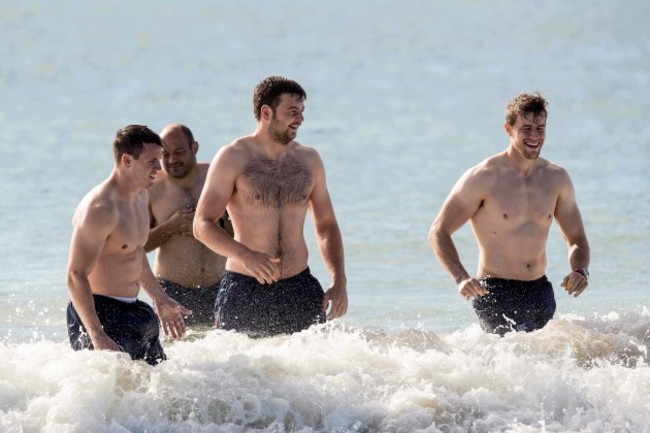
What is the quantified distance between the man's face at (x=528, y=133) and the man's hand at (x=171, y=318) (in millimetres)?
2105

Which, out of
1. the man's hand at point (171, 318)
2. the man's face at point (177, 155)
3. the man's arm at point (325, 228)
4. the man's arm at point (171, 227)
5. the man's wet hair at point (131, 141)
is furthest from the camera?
the man's face at point (177, 155)

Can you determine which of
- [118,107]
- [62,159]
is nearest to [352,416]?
[62,159]

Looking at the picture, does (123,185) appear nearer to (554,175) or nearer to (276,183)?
(276,183)

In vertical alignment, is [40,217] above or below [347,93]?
below

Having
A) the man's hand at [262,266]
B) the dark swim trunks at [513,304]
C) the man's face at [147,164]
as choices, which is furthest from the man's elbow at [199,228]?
the dark swim trunks at [513,304]

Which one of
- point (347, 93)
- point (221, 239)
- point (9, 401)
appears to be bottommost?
point (9, 401)

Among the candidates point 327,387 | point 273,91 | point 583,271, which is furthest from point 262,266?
point 583,271

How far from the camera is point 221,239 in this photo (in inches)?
293

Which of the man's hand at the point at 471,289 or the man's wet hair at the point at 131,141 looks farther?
the man's hand at the point at 471,289

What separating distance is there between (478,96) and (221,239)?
58.5 feet

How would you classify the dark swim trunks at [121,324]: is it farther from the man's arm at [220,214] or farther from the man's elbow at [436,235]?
the man's elbow at [436,235]

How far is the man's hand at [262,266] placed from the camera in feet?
23.7

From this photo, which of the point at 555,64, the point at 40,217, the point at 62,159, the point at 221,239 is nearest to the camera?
the point at 221,239

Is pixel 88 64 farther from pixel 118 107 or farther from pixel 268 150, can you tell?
pixel 268 150
